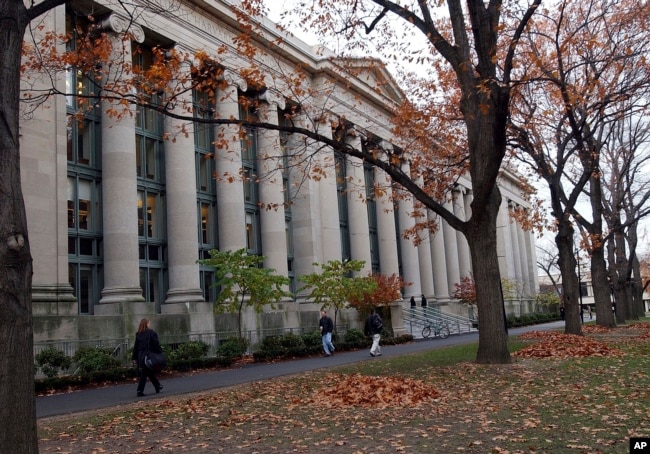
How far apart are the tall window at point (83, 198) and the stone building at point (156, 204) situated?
0.05m

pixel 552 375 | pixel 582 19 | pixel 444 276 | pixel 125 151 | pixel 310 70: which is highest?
pixel 310 70

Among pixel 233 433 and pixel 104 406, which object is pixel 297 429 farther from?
pixel 104 406

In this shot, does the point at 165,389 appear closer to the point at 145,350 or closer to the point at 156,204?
the point at 145,350

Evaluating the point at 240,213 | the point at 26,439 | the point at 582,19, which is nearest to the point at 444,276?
the point at 240,213

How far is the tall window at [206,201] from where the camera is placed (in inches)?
1201

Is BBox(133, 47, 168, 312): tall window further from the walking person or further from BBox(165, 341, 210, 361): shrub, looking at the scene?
the walking person

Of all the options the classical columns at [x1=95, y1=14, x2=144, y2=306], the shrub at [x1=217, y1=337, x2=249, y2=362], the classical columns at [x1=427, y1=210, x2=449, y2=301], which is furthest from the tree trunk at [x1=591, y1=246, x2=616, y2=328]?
the classical columns at [x1=95, y1=14, x2=144, y2=306]

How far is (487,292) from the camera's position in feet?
50.6

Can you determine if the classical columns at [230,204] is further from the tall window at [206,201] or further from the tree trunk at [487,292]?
the tree trunk at [487,292]

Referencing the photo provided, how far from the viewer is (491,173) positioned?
1480 cm

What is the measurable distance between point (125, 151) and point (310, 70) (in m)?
16.6

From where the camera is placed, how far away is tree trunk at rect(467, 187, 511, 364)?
1538 cm

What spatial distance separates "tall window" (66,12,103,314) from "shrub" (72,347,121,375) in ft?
21.0

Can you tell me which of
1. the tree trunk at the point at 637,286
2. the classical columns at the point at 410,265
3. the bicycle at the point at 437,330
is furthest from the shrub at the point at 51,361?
the tree trunk at the point at 637,286
